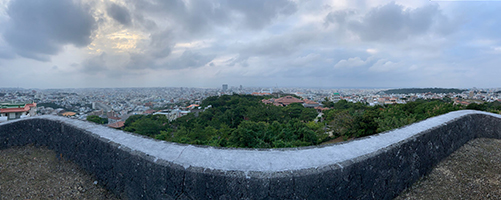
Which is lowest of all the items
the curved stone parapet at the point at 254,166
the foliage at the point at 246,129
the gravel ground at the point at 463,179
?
the foliage at the point at 246,129

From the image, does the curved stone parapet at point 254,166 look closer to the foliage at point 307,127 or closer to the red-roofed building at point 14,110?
the foliage at point 307,127

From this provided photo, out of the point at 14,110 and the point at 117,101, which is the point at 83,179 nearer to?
the point at 14,110

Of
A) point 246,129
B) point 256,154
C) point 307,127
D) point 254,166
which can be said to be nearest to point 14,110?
point 246,129

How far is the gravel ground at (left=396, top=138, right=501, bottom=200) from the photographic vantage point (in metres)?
2.73

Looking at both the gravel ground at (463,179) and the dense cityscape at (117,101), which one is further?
the dense cityscape at (117,101)

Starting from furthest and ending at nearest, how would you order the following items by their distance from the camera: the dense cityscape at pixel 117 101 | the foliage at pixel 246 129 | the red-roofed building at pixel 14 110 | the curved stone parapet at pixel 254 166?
the dense cityscape at pixel 117 101 → the foliage at pixel 246 129 → the red-roofed building at pixel 14 110 → the curved stone parapet at pixel 254 166

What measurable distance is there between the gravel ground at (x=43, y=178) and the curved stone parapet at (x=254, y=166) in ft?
0.46

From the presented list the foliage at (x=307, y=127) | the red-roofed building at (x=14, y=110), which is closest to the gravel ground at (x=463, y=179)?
the foliage at (x=307, y=127)

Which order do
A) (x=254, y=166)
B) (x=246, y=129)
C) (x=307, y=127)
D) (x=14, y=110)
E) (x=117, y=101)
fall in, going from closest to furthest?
(x=254, y=166) < (x=14, y=110) < (x=246, y=129) < (x=307, y=127) < (x=117, y=101)

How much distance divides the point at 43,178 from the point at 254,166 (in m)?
3.37

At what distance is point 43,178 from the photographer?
3035 mm

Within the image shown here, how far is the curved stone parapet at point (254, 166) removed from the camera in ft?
6.40

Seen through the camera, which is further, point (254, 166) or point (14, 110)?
point (14, 110)

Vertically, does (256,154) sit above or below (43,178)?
above
